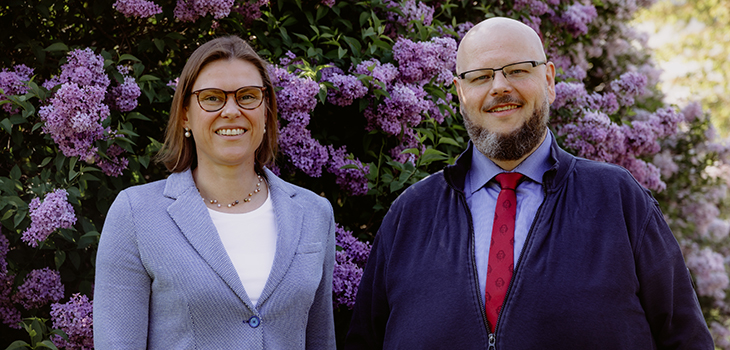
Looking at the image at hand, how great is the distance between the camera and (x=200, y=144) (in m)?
2.15

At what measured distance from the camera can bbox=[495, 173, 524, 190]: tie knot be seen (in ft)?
6.96

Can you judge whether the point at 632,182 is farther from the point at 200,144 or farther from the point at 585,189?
the point at 200,144

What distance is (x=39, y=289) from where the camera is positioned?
97.5 inches

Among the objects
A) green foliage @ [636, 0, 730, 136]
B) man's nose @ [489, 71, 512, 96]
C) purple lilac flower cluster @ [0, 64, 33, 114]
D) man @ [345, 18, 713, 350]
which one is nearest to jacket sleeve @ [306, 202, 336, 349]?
man @ [345, 18, 713, 350]

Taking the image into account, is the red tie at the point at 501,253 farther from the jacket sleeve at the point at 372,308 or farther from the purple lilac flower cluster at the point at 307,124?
the purple lilac flower cluster at the point at 307,124

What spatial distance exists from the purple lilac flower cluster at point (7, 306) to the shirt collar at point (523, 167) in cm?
189

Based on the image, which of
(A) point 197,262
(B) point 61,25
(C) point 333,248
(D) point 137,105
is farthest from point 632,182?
(B) point 61,25

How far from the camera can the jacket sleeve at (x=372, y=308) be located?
7.39ft

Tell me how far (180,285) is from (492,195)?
3.55 ft

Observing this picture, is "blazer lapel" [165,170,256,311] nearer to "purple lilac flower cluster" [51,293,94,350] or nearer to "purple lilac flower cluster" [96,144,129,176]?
"purple lilac flower cluster" [96,144,129,176]

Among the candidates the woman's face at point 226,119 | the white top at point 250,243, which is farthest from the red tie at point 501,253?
the woman's face at point 226,119

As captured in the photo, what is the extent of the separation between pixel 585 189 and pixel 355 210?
53.9 inches

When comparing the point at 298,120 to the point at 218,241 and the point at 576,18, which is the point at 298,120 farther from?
the point at 576,18

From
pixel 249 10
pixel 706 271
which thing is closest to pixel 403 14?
pixel 249 10
